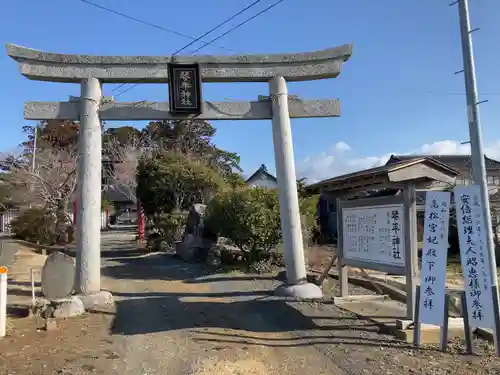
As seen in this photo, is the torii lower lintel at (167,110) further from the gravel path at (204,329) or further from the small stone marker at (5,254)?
the gravel path at (204,329)

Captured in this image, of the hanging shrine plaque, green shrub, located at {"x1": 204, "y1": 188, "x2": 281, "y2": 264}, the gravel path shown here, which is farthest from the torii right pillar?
green shrub, located at {"x1": 204, "y1": 188, "x2": 281, "y2": 264}

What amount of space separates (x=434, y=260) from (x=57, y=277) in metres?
6.39

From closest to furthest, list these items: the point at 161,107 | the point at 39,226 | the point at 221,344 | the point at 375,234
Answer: the point at 221,344
the point at 375,234
the point at 161,107
the point at 39,226

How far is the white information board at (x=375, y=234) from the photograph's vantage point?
733 cm

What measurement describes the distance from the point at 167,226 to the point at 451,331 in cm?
1552

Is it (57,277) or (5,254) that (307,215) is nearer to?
(57,277)

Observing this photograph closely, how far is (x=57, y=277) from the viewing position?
27.9 ft

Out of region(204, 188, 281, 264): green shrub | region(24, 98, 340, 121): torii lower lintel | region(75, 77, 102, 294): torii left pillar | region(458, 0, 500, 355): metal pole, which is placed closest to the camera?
region(458, 0, 500, 355): metal pole

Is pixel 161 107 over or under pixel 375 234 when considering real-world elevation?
over

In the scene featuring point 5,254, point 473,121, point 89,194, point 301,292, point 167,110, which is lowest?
point 301,292

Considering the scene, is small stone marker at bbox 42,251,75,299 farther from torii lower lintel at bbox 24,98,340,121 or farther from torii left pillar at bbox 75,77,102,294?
torii lower lintel at bbox 24,98,340,121

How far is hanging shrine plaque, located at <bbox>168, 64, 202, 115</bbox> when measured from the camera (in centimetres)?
1010

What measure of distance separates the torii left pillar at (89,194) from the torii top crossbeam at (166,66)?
1.22 feet

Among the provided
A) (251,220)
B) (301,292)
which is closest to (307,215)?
(251,220)
